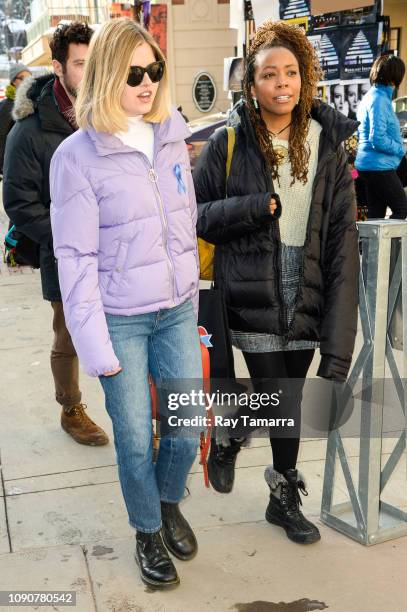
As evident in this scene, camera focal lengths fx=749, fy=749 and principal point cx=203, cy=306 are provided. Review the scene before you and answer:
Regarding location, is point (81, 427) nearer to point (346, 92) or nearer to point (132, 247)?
point (132, 247)

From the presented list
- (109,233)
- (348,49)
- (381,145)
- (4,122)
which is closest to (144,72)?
(109,233)

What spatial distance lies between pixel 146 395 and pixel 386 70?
503cm

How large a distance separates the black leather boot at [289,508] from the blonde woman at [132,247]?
53 centimetres

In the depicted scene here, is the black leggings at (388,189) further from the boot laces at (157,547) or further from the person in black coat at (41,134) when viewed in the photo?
the boot laces at (157,547)

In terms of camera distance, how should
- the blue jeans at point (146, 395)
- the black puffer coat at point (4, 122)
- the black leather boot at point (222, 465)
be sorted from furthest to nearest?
the black puffer coat at point (4, 122)
the black leather boot at point (222, 465)
the blue jeans at point (146, 395)

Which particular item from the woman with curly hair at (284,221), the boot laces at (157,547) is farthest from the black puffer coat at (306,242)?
the boot laces at (157,547)

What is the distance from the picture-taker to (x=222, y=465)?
11.2ft

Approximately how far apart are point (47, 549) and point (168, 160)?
5.40ft

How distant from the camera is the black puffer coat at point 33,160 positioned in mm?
3656

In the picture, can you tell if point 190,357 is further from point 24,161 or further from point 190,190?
point 24,161

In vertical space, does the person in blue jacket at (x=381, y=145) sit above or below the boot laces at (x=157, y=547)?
above

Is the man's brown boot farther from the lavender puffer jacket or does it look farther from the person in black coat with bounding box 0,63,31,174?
the person in black coat with bounding box 0,63,31,174

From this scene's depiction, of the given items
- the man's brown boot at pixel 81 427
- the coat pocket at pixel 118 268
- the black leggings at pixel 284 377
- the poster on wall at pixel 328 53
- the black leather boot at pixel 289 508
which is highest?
the poster on wall at pixel 328 53

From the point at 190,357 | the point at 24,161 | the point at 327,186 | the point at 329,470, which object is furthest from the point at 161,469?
the point at 24,161
